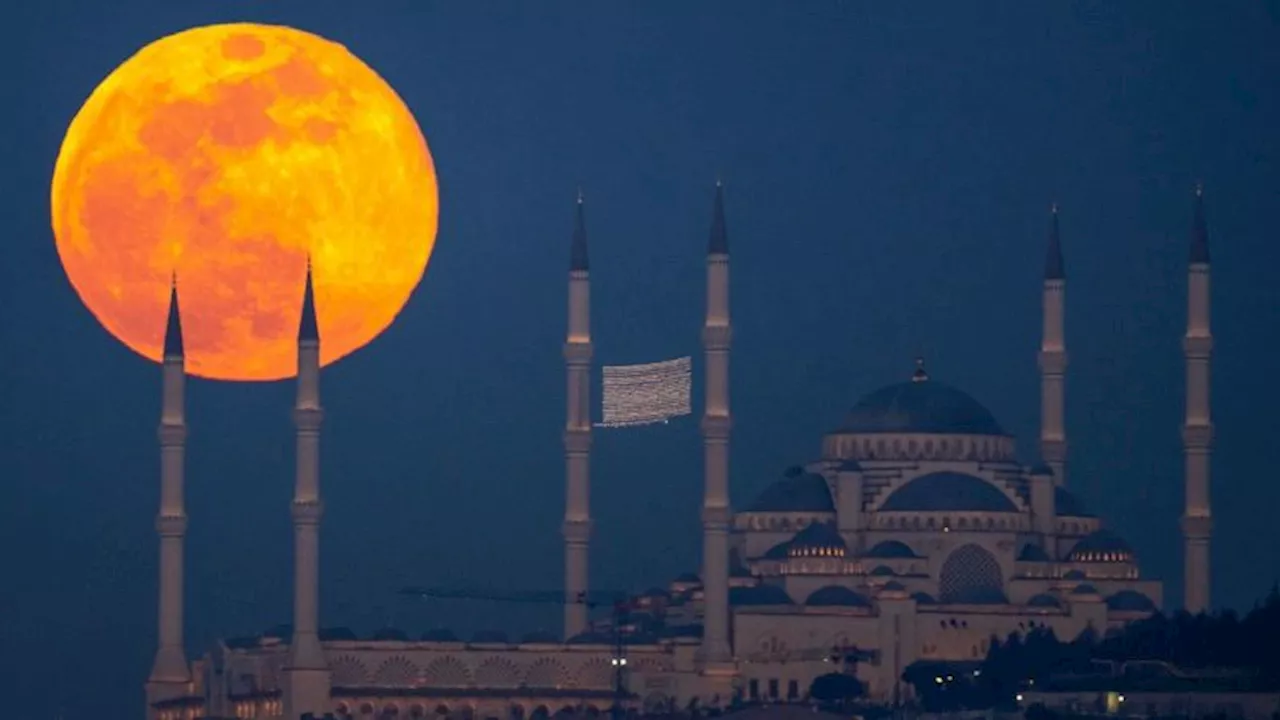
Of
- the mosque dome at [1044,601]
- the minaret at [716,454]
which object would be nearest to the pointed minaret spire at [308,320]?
the minaret at [716,454]

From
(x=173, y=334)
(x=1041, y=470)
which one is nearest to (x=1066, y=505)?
(x=1041, y=470)

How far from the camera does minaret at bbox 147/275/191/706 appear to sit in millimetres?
115750

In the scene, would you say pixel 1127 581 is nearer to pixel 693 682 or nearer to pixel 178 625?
pixel 693 682

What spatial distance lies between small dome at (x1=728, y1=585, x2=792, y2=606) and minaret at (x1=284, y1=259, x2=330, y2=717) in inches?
440

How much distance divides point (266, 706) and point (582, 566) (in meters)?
9.87

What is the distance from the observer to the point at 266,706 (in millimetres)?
115250

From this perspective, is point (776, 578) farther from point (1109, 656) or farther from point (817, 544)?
point (1109, 656)

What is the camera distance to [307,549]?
114 meters


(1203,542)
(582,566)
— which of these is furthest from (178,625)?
(1203,542)

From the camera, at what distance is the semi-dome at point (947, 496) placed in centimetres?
12112

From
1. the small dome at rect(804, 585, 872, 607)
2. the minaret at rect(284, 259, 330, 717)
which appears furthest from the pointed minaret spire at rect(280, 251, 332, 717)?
the small dome at rect(804, 585, 872, 607)

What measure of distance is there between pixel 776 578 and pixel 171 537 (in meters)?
16.1

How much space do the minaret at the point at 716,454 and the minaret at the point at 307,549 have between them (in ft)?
32.1

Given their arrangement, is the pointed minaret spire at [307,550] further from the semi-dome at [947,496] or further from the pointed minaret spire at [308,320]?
the semi-dome at [947,496]
